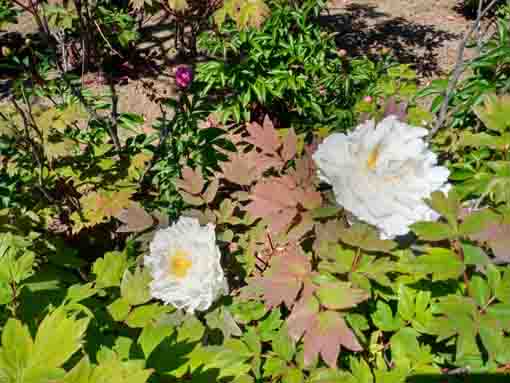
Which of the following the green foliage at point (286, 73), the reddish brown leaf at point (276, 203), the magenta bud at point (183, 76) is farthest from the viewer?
the green foliage at point (286, 73)

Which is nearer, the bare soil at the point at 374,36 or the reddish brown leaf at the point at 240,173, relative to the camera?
the reddish brown leaf at the point at 240,173

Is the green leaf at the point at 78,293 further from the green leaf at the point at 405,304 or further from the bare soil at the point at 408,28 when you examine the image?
the bare soil at the point at 408,28

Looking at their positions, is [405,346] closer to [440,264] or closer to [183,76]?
[440,264]

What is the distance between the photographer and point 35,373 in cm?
69

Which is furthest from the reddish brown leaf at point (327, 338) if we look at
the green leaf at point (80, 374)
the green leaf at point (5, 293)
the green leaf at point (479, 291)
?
the green leaf at point (5, 293)

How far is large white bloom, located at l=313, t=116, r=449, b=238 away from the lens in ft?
2.86

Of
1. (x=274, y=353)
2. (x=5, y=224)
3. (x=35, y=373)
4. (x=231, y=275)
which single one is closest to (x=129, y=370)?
(x=35, y=373)

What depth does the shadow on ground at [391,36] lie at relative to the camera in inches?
175

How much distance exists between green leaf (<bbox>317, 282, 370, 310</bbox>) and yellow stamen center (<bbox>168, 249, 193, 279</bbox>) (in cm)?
38

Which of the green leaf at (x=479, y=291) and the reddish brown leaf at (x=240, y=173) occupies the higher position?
the reddish brown leaf at (x=240, y=173)

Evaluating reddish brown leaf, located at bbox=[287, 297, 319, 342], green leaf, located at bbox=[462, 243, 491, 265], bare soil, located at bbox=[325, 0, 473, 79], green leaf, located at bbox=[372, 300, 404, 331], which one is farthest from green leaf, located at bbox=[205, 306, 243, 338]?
bare soil, located at bbox=[325, 0, 473, 79]

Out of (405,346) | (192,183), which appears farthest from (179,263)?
(405,346)

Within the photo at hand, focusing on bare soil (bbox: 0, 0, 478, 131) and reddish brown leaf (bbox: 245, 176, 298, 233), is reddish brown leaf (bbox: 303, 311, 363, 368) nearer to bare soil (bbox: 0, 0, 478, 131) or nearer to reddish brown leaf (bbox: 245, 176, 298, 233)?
reddish brown leaf (bbox: 245, 176, 298, 233)

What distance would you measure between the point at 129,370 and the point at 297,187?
→ 520 mm
